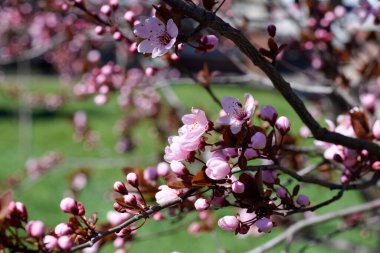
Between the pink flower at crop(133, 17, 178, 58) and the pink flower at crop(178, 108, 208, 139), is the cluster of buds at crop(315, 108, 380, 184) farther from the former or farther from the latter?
the pink flower at crop(133, 17, 178, 58)

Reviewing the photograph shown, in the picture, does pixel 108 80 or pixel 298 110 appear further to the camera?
pixel 108 80

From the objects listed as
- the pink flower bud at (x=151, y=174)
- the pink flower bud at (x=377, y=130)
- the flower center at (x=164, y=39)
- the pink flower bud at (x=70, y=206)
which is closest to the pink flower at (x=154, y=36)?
the flower center at (x=164, y=39)

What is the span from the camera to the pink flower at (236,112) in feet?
3.59

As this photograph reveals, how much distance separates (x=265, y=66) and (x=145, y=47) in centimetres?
28

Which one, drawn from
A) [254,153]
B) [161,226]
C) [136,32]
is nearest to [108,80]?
[136,32]

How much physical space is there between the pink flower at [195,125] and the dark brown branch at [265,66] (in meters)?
0.17

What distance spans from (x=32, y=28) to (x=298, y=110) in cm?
558

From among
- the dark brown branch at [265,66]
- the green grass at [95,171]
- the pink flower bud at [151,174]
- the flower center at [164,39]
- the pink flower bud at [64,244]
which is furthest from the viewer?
the green grass at [95,171]

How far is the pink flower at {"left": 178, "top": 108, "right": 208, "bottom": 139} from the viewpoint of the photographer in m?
1.11

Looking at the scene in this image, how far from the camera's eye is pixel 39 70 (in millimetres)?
20000

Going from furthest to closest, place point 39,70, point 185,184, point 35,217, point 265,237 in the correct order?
1. point 39,70
2. point 35,217
3. point 265,237
4. point 185,184

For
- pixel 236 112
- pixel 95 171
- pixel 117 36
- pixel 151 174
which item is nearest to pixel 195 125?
pixel 236 112

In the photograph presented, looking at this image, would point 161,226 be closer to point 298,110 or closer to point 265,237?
point 265,237

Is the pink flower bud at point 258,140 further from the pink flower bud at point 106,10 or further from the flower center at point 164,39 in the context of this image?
the pink flower bud at point 106,10
